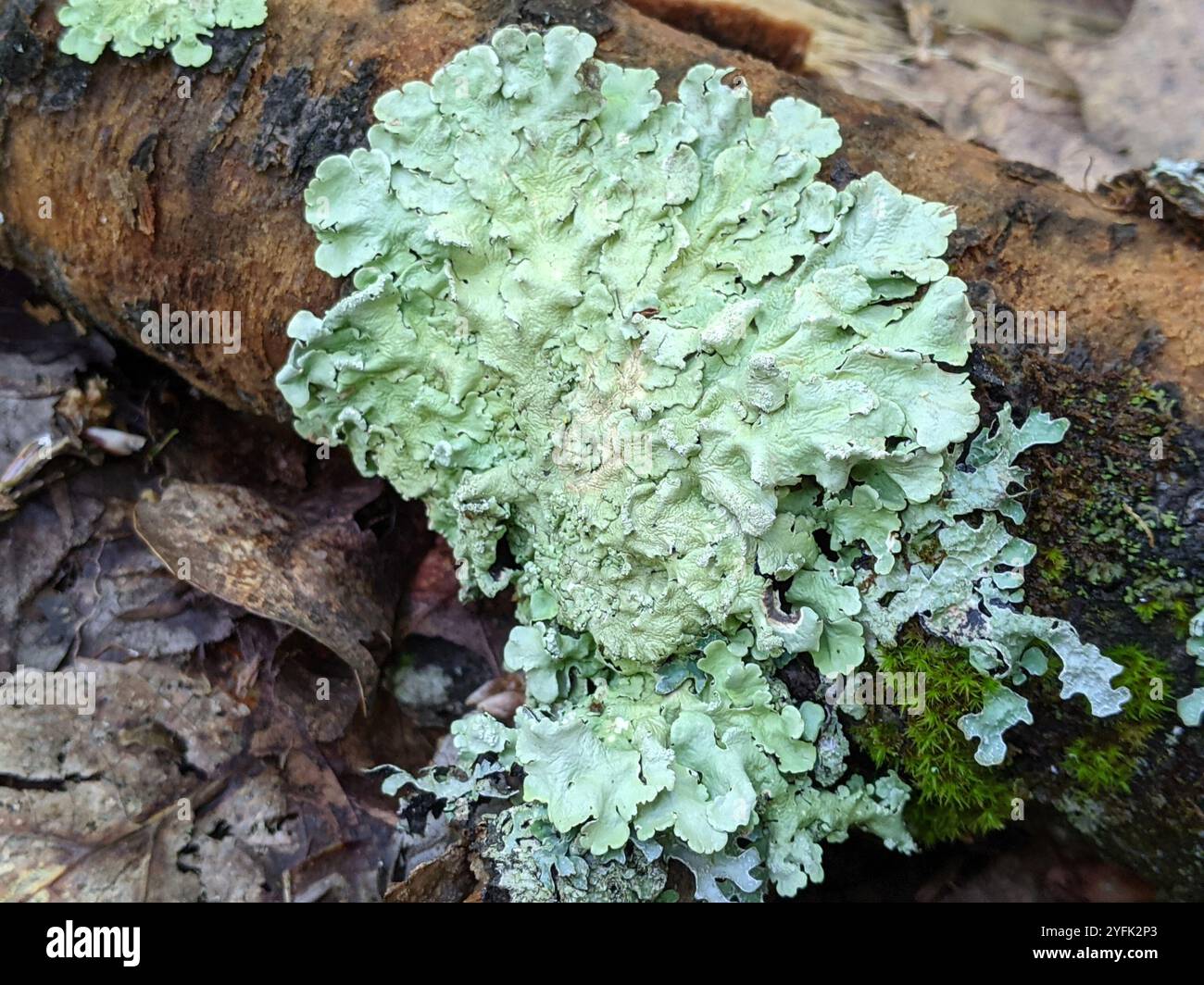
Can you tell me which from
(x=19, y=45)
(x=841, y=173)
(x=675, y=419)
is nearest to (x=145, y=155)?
(x=19, y=45)

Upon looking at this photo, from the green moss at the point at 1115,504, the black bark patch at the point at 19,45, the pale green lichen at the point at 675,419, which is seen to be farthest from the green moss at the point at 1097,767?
the black bark patch at the point at 19,45

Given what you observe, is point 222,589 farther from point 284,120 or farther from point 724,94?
point 724,94

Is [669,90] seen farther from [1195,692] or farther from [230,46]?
[1195,692]

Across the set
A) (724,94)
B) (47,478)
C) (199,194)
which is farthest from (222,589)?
(724,94)

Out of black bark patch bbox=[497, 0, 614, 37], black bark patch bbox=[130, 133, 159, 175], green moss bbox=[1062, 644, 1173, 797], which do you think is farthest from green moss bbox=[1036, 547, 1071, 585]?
black bark patch bbox=[130, 133, 159, 175]

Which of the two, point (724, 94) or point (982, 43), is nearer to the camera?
point (724, 94)

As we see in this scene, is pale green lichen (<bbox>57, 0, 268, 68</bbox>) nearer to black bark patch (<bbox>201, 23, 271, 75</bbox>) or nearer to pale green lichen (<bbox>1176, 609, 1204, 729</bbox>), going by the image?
black bark patch (<bbox>201, 23, 271, 75</bbox>)

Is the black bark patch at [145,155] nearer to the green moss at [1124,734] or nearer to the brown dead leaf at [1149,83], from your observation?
the green moss at [1124,734]
